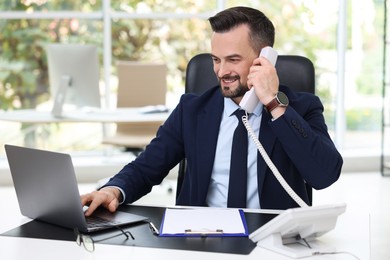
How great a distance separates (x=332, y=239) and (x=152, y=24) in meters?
4.43

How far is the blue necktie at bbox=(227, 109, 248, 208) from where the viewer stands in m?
2.33

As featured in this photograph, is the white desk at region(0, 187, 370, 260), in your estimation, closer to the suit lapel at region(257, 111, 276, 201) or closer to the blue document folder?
the blue document folder

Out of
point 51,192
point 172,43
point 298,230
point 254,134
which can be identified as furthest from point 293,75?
point 172,43

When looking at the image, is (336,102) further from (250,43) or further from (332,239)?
(332,239)

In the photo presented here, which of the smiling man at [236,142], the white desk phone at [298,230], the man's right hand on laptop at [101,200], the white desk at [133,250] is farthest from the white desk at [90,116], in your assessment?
the white desk phone at [298,230]

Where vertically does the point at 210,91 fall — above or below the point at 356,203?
above

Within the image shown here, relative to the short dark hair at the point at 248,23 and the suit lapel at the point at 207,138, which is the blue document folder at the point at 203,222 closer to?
the suit lapel at the point at 207,138

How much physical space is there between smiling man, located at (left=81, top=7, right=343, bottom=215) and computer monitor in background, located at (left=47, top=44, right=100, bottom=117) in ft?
7.18

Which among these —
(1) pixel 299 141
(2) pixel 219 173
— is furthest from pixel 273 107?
(2) pixel 219 173

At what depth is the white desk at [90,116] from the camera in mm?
4578

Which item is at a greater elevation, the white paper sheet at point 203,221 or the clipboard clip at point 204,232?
the clipboard clip at point 204,232

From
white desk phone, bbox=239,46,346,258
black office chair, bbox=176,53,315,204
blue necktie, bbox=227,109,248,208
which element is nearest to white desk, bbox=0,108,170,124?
black office chair, bbox=176,53,315,204

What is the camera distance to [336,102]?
6535 millimetres

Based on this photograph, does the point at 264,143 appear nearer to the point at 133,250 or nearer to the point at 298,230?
the point at 298,230
